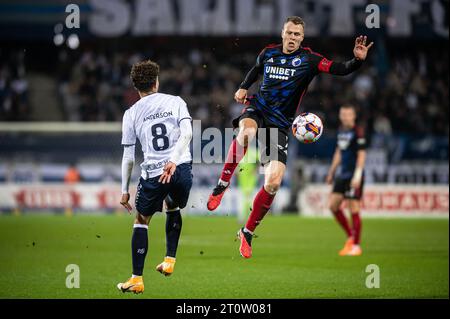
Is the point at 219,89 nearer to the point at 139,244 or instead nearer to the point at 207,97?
the point at 207,97

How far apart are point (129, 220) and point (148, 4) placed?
9.20 metres

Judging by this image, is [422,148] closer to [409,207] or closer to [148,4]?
[409,207]

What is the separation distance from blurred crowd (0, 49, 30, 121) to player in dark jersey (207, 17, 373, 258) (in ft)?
61.3

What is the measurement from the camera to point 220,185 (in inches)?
376

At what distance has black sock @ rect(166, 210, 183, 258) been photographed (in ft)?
29.9

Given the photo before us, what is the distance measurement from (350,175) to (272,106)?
19.5 feet

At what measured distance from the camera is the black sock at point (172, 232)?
9109 millimetres

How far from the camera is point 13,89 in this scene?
2803 cm

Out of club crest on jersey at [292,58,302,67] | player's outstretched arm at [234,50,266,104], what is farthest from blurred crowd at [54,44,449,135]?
club crest on jersey at [292,58,302,67]

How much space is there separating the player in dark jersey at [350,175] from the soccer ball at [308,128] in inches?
228

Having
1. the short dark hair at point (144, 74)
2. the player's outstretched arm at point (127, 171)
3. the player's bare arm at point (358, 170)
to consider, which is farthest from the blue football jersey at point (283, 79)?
the player's bare arm at point (358, 170)

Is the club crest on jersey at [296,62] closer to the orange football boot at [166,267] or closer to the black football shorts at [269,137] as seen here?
the black football shorts at [269,137]

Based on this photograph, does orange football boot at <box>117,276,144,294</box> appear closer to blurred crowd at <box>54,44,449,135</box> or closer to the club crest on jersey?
the club crest on jersey

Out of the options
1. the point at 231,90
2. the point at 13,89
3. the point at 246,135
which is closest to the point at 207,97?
the point at 231,90
